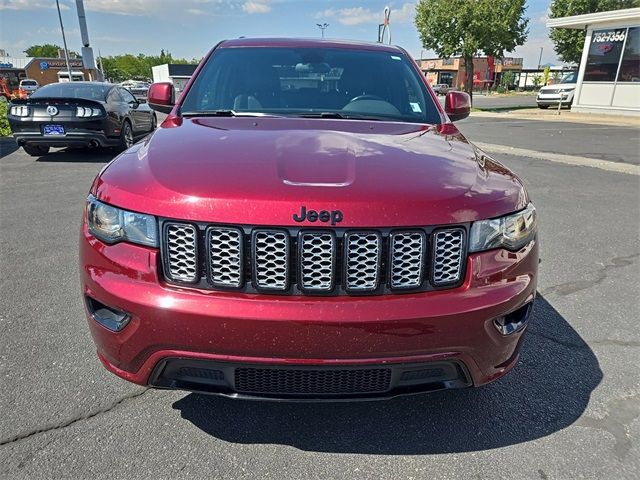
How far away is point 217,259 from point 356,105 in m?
1.70

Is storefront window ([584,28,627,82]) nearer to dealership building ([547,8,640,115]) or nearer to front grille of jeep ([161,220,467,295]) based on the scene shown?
dealership building ([547,8,640,115])

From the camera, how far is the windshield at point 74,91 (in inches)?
341

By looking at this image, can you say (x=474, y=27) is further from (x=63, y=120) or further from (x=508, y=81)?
(x=508, y=81)

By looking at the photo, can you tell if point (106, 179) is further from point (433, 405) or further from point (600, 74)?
point (600, 74)

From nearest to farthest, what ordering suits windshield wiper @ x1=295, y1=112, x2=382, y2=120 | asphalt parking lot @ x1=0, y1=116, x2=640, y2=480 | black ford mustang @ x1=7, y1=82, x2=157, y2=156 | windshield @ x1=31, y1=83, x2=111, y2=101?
asphalt parking lot @ x1=0, y1=116, x2=640, y2=480 < windshield wiper @ x1=295, y1=112, x2=382, y2=120 < black ford mustang @ x1=7, y1=82, x2=157, y2=156 < windshield @ x1=31, y1=83, x2=111, y2=101

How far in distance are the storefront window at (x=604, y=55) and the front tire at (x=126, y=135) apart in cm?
2043

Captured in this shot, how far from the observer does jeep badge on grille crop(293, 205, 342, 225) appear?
5.15 feet

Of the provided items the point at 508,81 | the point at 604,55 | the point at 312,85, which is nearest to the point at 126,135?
the point at 312,85

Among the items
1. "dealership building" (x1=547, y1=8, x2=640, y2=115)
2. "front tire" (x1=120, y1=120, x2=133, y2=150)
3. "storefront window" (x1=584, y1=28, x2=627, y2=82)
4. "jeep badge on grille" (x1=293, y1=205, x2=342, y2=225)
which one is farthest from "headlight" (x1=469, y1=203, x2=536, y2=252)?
"storefront window" (x1=584, y1=28, x2=627, y2=82)

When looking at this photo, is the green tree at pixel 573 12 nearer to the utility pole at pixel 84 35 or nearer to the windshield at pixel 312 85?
the utility pole at pixel 84 35

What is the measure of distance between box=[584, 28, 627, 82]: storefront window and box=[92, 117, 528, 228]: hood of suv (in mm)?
22848

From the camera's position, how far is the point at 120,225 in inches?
A: 68.1

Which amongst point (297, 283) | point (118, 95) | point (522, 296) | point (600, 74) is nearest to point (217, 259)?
point (297, 283)

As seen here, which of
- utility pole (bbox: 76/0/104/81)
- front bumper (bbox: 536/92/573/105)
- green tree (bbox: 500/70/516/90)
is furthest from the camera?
green tree (bbox: 500/70/516/90)
